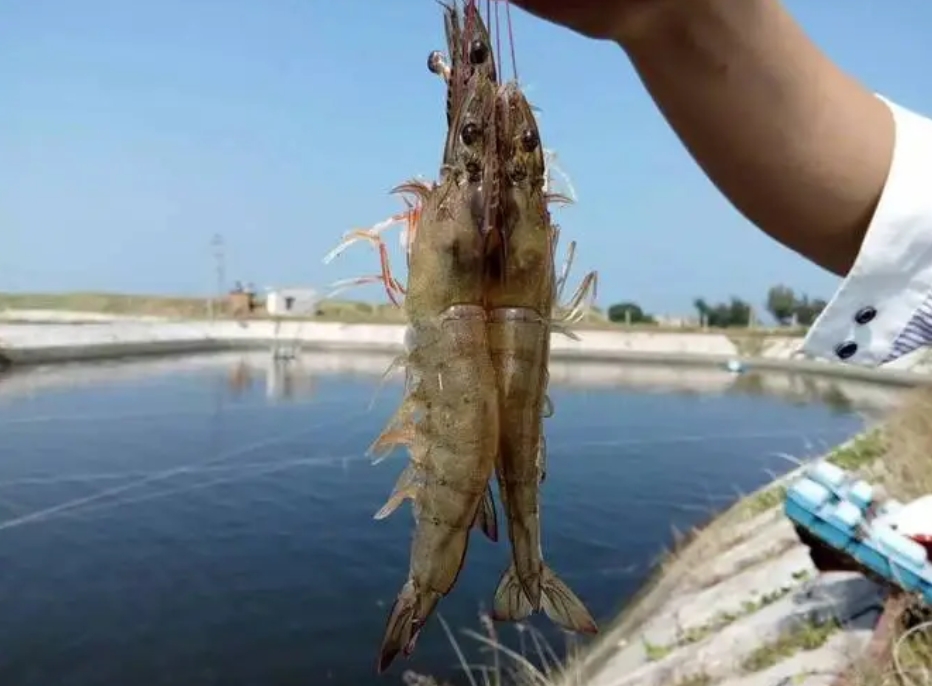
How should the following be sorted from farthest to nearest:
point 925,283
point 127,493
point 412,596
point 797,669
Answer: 1. point 127,493
2. point 797,669
3. point 412,596
4. point 925,283

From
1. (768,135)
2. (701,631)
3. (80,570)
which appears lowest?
(80,570)

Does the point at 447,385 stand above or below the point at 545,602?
above

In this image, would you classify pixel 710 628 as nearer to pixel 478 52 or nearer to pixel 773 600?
pixel 773 600

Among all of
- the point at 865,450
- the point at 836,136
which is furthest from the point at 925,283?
the point at 865,450

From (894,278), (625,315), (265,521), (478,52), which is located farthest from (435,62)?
(625,315)

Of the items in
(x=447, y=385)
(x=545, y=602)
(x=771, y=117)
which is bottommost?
(x=545, y=602)

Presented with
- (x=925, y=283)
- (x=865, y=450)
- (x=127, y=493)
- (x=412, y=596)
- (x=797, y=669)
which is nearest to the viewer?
(x=925, y=283)

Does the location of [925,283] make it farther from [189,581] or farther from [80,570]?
[80,570]
